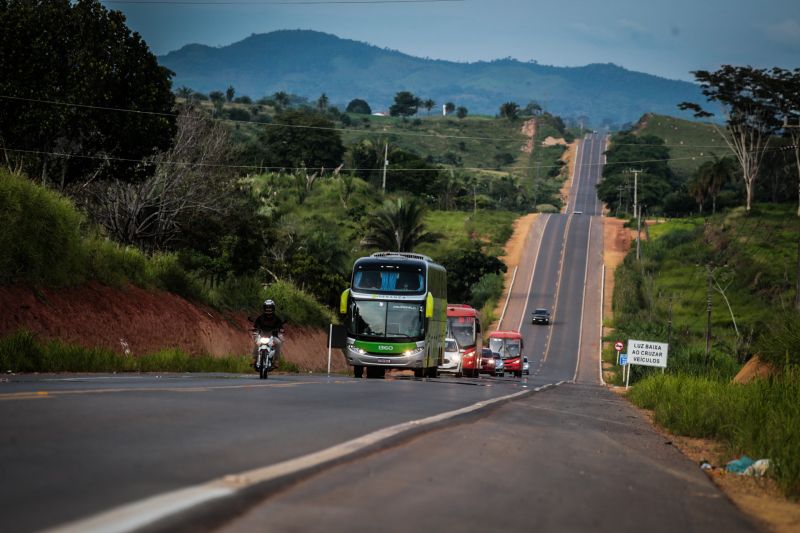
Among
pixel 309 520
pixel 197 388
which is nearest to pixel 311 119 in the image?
pixel 197 388

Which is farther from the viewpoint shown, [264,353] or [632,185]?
[632,185]

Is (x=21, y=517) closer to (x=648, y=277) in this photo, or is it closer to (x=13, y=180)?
(x=13, y=180)

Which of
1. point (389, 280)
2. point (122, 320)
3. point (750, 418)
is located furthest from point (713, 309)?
point (750, 418)

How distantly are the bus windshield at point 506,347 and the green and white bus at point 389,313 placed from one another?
3923cm

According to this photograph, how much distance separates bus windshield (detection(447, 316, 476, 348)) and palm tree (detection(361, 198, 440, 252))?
25.0 meters

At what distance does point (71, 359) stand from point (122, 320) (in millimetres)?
9827

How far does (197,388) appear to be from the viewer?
61.5 feet

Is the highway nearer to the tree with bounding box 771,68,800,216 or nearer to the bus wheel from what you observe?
the bus wheel

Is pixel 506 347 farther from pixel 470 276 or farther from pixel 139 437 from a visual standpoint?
pixel 139 437

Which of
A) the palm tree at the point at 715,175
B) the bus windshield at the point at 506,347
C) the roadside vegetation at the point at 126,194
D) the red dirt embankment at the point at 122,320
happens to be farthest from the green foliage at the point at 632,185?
the red dirt embankment at the point at 122,320

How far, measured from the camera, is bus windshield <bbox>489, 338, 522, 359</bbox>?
7833cm

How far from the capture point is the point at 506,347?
7938 centimetres

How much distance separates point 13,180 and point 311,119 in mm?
114049

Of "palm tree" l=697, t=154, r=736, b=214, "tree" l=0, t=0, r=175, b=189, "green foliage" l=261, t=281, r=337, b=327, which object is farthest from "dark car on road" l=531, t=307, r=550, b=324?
"tree" l=0, t=0, r=175, b=189
